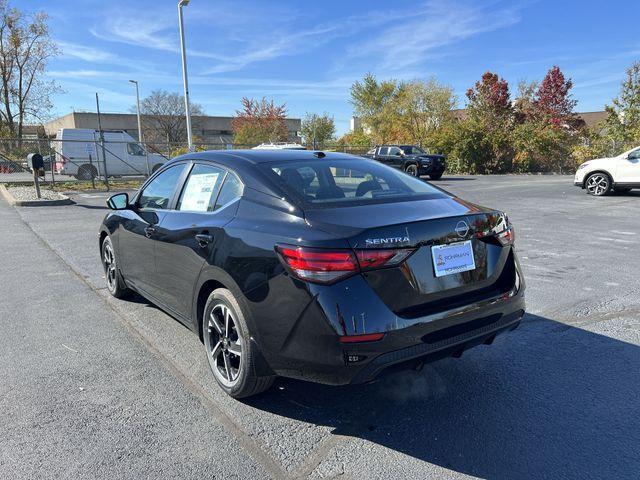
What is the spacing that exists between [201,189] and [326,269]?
157cm

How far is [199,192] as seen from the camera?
3.57 metres

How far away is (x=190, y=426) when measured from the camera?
2803 millimetres

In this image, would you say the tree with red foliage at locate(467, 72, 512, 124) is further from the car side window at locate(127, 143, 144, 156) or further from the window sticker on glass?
the window sticker on glass

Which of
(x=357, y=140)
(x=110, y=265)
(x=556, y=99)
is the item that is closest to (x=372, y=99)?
(x=357, y=140)

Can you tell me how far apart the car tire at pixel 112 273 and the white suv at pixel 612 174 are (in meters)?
14.9

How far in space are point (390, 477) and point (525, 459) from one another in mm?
734

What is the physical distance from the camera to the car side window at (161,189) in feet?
13.0

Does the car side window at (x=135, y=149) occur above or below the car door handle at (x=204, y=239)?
above

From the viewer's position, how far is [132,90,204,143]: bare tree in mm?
56906

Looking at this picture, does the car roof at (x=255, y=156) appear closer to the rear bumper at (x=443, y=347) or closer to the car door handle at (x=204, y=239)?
the car door handle at (x=204, y=239)

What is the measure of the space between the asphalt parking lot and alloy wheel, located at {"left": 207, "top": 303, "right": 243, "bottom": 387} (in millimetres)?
150

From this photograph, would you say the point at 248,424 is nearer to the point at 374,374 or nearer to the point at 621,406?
the point at 374,374

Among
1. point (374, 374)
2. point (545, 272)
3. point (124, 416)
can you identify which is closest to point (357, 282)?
point (374, 374)

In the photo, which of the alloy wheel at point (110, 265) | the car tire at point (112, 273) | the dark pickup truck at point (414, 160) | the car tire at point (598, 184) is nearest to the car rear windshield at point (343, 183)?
the car tire at point (112, 273)
